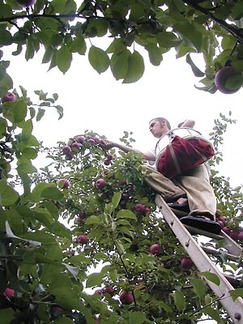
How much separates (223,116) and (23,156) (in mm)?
3269

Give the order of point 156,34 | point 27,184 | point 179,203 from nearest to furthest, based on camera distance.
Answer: point 27,184, point 156,34, point 179,203

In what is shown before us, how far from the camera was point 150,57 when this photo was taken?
1084 mm

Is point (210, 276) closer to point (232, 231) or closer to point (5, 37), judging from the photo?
point (5, 37)

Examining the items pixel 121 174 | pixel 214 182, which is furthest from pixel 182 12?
pixel 214 182

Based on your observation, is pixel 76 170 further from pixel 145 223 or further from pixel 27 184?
pixel 27 184

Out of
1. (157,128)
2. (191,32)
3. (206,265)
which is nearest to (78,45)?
(191,32)

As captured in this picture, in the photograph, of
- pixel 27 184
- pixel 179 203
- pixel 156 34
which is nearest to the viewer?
pixel 27 184

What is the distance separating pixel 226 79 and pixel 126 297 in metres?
1.41

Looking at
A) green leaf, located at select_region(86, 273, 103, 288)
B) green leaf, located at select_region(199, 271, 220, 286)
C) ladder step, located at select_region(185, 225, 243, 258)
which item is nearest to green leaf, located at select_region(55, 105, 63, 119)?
green leaf, located at select_region(86, 273, 103, 288)

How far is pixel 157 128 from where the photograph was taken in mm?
3688

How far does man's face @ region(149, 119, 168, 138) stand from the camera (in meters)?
3.67

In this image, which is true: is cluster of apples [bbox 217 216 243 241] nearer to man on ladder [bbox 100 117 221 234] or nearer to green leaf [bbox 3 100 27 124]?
man on ladder [bbox 100 117 221 234]

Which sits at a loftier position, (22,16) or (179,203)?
(22,16)

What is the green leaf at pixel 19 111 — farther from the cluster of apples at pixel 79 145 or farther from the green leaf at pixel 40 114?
the cluster of apples at pixel 79 145
